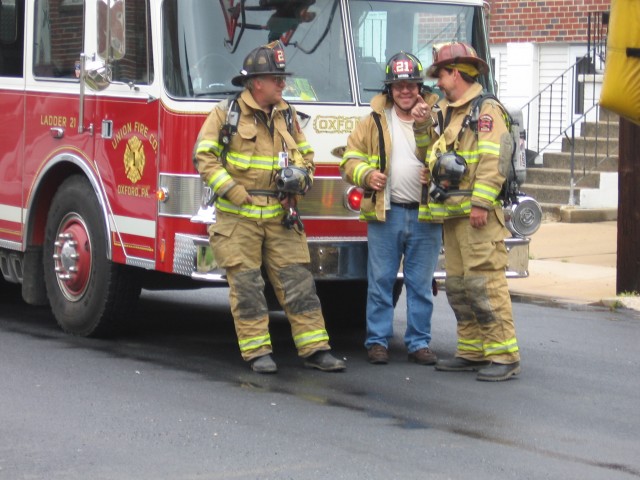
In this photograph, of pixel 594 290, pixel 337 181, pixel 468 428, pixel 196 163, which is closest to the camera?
pixel 468 428

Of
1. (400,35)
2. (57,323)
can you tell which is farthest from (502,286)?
(57,323)

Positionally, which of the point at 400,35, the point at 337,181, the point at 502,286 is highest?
the point at 400,35

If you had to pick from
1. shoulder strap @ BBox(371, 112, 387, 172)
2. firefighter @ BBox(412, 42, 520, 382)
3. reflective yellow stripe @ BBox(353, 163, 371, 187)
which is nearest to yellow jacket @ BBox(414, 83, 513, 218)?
firefighter @ BBox(412, 42, 520, 382)

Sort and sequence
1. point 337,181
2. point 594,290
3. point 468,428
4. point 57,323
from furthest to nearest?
1. point 594,290
2. point 57,323
3. point 337,181
4. point 468,428

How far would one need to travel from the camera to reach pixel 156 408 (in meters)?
6.99

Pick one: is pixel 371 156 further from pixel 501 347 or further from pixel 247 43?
pixel 501 347

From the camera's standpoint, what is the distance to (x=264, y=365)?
25.9ft

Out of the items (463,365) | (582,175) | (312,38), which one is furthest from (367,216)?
(582,175)

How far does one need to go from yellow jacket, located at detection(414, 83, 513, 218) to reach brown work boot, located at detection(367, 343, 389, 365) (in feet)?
3.15

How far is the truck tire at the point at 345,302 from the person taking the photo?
31.7 ft

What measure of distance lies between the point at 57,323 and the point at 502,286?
132 inches

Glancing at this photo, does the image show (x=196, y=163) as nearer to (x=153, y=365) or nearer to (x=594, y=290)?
(x=153, y=365)

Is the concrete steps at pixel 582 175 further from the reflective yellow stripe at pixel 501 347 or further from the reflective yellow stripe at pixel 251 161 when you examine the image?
the reflective yellow stripe at pixel 251 161

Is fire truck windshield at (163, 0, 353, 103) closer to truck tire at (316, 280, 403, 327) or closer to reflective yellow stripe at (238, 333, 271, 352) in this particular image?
reflective yellow stripe at (238, 333, 271, 352)
